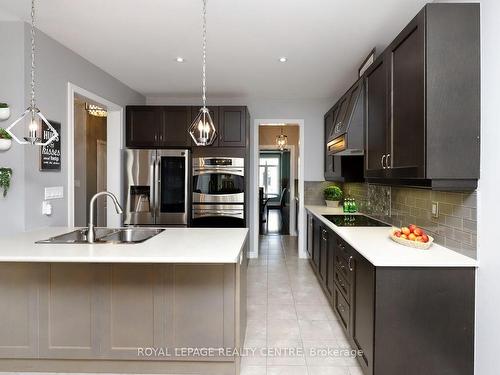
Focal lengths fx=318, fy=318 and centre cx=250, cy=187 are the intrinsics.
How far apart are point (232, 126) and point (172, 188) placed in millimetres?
1222

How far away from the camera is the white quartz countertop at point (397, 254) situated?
1.85 m

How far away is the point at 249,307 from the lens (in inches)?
130

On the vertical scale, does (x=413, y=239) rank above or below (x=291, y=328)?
above

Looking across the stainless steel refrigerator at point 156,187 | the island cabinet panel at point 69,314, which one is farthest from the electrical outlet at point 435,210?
the stainless steel refrigerator at point 156,187

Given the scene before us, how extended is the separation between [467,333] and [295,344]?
4.10 ft

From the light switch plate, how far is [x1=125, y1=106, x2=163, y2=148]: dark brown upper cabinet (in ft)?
5.56

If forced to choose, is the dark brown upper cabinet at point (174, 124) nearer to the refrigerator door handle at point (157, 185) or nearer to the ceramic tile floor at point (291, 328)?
the refrigerator door handle at point (157, 185)

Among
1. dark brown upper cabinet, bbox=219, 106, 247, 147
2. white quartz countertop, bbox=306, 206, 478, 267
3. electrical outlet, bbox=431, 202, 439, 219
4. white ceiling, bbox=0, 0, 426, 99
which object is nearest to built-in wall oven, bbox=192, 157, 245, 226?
A: dark brown upper cabinet, bbox=219, 106, 247, 147

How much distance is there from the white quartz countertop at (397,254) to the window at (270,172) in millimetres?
9847

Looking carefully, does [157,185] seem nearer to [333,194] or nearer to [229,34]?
[229,34]

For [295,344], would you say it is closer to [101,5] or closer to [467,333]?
[467,333]

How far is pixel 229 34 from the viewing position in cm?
282

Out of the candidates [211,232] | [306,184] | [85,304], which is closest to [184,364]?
[85,304]

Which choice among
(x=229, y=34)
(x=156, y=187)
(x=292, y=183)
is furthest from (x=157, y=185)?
(x=292, y=183)
